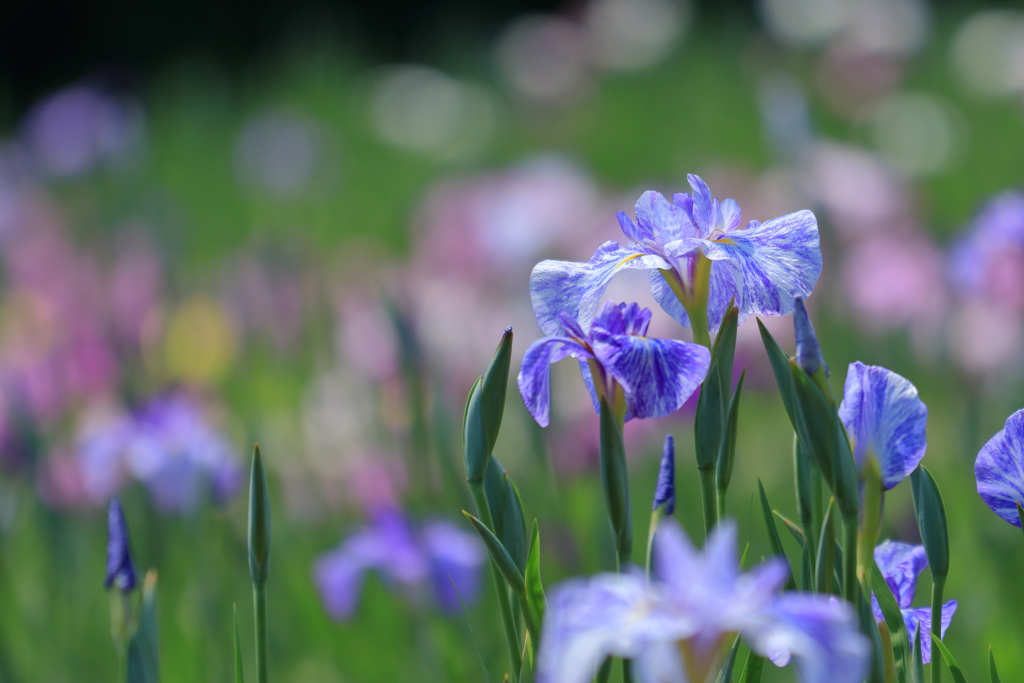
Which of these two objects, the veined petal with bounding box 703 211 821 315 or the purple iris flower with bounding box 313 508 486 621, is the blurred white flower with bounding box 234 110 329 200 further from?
the veined petal with bounding box 703 211 821 315

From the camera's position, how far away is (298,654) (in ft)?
4.30

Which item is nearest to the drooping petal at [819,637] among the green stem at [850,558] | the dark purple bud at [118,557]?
the green stem at [850,558]

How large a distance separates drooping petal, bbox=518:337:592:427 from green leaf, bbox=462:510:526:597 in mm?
65

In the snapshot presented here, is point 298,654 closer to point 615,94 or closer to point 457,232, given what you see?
point 457,232

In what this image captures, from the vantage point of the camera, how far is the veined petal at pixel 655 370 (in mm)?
503

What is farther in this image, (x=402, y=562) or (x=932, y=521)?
(x=402, y=562)

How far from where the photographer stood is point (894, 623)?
53 centimetres

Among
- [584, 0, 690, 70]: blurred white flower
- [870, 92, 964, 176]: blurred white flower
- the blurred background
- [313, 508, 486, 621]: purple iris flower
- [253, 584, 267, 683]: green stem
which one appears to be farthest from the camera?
[584, 0, 690, 70]: blurred white flower

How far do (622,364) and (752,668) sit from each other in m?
0.18

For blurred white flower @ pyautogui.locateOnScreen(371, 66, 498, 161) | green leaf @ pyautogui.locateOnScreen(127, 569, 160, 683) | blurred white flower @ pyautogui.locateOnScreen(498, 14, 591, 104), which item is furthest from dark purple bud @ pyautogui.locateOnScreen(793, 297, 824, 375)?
blurred white flower @ pyautogui.locateOnScreen(371, 66, 498, 161)

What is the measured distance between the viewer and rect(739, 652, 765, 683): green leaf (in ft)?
1.70

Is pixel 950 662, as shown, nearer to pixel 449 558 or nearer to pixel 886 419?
pixel 886 419

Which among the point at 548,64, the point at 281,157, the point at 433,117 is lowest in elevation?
the point at 281,157

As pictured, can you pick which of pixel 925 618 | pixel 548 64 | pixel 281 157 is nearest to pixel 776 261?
pixel 925 618
